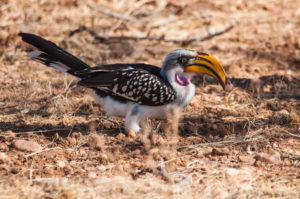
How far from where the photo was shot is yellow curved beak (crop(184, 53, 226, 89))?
4.05 m

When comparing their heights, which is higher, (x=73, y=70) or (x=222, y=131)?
(x=73, y=70)

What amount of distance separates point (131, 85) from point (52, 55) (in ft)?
3.17

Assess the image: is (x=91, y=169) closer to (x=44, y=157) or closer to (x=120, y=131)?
(x=44, y=157)

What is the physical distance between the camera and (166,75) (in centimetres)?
422

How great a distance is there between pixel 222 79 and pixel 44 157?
1841 mm

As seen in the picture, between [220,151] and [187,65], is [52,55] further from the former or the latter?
[220,151]

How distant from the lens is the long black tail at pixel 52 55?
437 centimetres

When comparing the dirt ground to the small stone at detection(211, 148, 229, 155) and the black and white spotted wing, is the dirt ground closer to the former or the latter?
the small stone at detection(211, 148, 229, 155)

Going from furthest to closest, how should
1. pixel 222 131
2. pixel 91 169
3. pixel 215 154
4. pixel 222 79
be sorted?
1. pixel 222 131
2. pixel 222 79
3. pixel 215 154
4. pixel 91 169

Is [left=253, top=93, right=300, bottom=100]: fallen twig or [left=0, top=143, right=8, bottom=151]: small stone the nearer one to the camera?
[left=0, top=143, right=8, bottom=151]: small stone

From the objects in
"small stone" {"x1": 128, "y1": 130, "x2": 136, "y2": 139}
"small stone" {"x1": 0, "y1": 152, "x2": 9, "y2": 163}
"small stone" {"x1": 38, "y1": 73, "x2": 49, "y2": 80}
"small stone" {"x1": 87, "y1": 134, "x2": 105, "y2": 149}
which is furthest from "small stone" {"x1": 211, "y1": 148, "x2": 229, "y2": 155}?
"small stone" {"x1": 38, "y1": 73, "x2": 49, "y2": 80}

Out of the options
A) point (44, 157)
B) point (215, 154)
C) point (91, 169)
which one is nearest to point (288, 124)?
point (215, 154)

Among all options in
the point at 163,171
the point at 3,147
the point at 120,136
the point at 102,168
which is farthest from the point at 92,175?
the point at 3,147

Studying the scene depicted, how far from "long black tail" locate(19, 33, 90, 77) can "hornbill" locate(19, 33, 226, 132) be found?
6.7 inches
